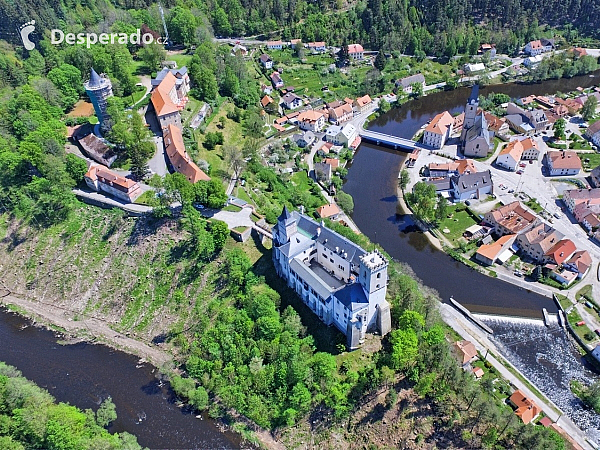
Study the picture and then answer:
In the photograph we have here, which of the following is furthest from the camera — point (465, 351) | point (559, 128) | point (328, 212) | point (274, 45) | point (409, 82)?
point (274, 45)

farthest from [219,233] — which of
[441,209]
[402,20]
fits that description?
[402,20]

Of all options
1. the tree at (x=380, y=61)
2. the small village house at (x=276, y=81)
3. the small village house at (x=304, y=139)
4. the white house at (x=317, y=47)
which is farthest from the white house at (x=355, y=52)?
the small village house at (x=304, y=139)

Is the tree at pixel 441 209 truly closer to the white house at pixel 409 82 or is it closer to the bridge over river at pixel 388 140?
the bridge over river at pixel 388 140

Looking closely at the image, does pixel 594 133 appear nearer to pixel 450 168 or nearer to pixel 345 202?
pixel 450 168

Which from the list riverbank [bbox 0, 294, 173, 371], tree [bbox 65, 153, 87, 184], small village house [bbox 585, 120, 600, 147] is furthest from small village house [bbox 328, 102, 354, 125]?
riverbank [bbox 0, 294, 173, 371]

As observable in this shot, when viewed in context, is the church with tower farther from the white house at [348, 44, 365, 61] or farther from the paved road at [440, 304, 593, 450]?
the white house at [348, 44, 365, 61]

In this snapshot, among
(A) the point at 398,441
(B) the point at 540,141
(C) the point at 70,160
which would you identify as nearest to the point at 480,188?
(B) the point at 540,141
